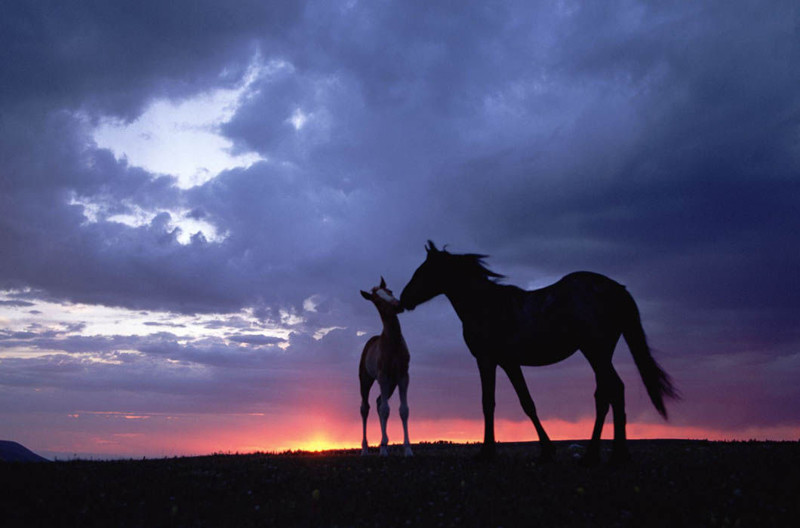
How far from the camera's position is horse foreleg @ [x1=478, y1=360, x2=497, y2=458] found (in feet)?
47.5

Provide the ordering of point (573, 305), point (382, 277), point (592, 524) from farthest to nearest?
point (382, 277) → point (573, 305) → point (592, 524)

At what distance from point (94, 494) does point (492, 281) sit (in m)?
10.3

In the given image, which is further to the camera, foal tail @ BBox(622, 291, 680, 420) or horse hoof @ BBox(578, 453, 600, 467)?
foal tail @ BBox(622, 291, 680, 420)

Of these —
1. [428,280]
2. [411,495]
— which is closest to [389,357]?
[428,280]

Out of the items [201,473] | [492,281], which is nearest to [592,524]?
[492,281]

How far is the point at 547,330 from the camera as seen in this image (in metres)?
14.2

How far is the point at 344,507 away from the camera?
10.2 m

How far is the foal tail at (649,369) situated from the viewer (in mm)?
14398

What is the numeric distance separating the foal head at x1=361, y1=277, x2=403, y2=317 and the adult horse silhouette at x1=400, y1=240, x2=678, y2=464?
8.58 feet

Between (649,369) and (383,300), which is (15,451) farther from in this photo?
(649,369)

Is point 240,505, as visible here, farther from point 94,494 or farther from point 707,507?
point 707,507

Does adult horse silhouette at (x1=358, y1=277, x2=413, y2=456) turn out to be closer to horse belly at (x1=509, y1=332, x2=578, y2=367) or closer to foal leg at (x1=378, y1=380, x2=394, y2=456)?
foal leg at (x1=378, y1=380, x2=394, y2=456)

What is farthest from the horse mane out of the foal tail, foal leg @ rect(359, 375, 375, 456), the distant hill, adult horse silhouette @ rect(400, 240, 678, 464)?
the distant hill

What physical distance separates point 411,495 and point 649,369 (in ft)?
23.7
